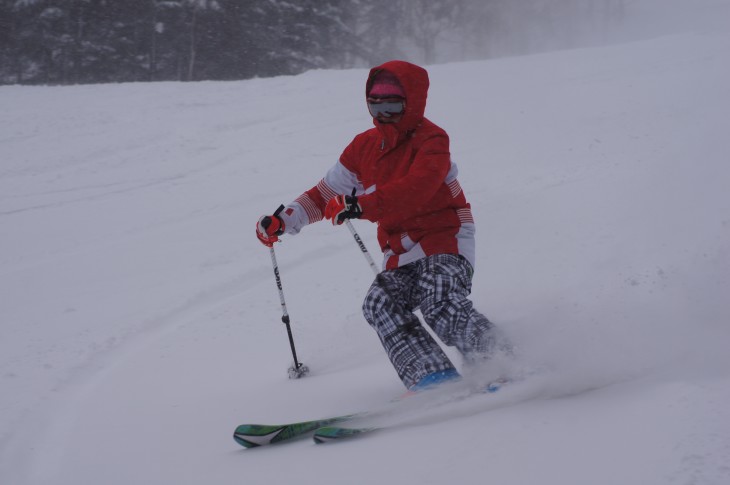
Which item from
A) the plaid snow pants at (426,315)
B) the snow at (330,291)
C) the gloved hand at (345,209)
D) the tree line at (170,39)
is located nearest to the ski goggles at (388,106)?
the gloved hand at (345,209)

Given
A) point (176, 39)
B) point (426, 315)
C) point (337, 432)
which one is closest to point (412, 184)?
point (426, 315)

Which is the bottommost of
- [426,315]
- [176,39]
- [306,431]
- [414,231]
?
[306,431]

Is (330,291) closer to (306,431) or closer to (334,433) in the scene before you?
(306,431)

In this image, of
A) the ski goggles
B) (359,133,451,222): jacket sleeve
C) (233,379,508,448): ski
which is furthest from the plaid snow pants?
the ski goggles

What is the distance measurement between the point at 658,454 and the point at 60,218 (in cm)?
819

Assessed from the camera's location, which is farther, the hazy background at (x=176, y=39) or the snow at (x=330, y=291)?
the hazy background at (x=176, y=39)

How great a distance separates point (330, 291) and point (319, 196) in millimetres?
2095

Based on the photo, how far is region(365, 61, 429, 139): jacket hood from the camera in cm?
357

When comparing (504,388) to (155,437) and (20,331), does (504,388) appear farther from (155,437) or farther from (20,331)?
(20,331)

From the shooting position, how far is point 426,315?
11.5 feet

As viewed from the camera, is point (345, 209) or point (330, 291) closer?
point (345, 209)

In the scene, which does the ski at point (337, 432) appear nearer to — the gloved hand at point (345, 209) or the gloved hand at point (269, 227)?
the gloved hand at point (345, 209)

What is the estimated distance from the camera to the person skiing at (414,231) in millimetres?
3371

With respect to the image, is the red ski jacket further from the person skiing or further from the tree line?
the tree line
